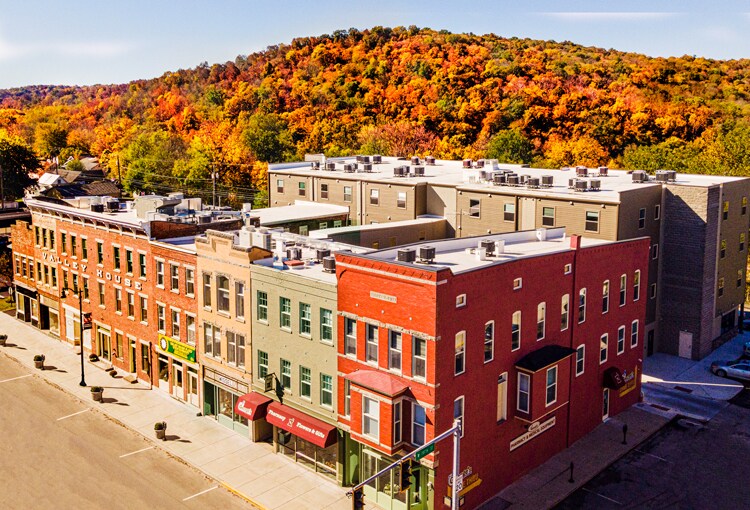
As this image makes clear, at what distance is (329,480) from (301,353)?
677cm

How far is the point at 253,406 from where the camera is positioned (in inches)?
1501

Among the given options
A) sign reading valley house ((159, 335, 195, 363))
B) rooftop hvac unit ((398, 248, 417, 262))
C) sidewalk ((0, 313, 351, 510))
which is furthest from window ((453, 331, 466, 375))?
sign reading valley house ((159, 335, 195, 363))

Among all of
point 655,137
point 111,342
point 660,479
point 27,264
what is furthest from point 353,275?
point 655,137

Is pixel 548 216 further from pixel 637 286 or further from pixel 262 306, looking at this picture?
pixel 262 306

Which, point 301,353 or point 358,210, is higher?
point 358,210

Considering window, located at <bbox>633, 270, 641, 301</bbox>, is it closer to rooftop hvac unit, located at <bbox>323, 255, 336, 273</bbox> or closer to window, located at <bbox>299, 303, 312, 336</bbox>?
rooftop hvac unit, located at <bbox>323, 255, 336, 273</bbox>

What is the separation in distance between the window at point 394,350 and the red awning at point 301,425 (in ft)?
18.5

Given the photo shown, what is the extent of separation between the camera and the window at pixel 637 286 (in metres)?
43.0

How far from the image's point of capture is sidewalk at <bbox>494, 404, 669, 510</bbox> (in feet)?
110

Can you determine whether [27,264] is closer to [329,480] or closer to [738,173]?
[329,480]

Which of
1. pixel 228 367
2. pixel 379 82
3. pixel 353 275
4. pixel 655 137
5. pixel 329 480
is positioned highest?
pixel 379 82

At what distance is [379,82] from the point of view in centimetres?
13725

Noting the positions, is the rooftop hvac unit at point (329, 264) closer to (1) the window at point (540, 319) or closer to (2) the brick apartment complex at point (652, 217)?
(1) the window at point (540, 319)

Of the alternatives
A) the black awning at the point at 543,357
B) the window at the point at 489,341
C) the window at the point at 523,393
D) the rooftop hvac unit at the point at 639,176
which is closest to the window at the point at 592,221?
the rooftop hvac unit at the point at 639,176
